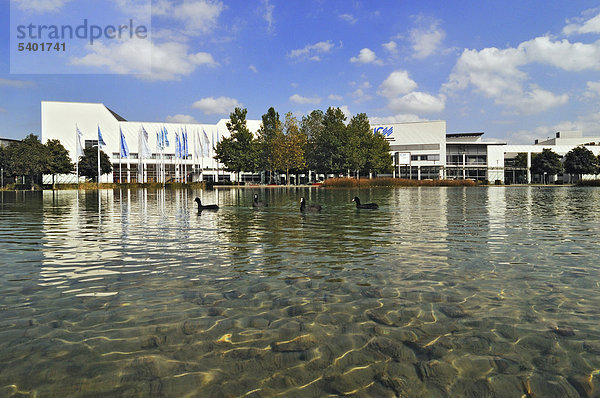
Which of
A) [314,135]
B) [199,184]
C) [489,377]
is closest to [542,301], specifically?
[489,377]

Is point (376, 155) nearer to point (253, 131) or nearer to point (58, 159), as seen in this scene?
point (253, 131)

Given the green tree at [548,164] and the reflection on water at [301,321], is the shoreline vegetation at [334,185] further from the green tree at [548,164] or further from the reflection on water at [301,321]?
the reflection on water at [301,321]

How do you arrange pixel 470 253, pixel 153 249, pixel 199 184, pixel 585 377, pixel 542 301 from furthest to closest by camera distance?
pixel 199 184 < pixel 153 249 < pixel 470 253 < pixel 542 301 < pixel 585 377

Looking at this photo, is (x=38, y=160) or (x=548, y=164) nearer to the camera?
(x=38, y=160)

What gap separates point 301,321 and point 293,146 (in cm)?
8285

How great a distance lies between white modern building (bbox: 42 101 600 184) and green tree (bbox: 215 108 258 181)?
2951 cm

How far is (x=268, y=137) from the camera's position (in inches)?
3597

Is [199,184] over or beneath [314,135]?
beneath

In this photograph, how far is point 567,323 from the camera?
192 inches

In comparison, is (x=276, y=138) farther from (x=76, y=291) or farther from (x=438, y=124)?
(x=76, y=291)

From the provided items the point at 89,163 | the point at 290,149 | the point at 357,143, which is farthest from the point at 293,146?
the point at 89,163

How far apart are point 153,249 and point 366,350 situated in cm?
777

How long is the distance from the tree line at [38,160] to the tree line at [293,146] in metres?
29.4

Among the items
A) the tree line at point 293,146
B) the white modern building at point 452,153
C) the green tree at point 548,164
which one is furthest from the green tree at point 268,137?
the green tree at point 548,164
